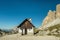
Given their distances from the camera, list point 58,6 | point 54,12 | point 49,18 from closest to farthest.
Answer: point 58,6
point 54,12
point 49,18

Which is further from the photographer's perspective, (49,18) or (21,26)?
(49,18)

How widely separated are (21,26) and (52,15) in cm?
12406

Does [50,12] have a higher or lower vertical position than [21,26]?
higher

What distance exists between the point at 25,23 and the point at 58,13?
106965 mm

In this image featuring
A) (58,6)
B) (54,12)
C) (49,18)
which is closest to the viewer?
(58,6)

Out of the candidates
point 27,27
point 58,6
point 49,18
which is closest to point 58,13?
point 58,6

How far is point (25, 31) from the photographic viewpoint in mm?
70438

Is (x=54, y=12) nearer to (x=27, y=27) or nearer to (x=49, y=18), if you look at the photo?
(x=49, y=18)

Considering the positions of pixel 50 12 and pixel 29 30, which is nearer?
pixel 29 30

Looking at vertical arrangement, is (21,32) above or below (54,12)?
below

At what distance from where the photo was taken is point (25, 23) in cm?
7019

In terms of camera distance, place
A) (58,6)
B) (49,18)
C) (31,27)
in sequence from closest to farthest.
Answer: (31,27) < (58,6) < (49,18)

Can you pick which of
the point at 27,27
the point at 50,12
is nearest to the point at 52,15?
the point at 50,12

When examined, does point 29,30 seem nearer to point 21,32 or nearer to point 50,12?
point 21,32
